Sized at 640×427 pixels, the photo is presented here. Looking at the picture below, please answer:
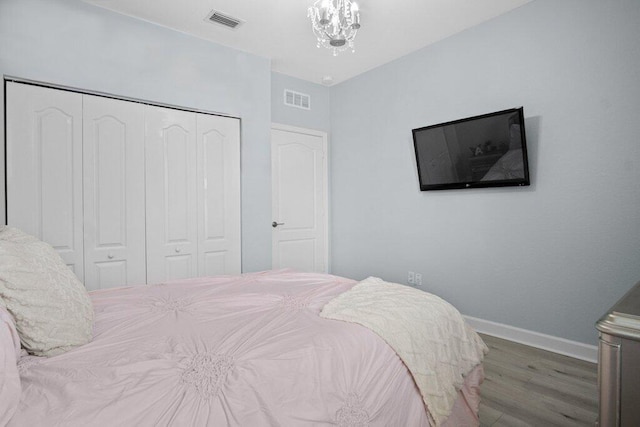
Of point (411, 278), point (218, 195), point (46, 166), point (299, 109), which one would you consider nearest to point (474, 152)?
point (411, 278)

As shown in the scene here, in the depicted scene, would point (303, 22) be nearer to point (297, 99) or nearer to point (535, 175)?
point (297, 99)

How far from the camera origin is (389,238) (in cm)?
379

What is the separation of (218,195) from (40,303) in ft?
7.35

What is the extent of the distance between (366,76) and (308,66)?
73 cm

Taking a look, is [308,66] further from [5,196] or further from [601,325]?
[601,325]

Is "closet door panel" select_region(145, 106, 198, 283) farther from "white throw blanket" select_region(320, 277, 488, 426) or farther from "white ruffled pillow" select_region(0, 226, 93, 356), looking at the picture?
"white throw blanket" select_region(320, 277, 488, 426)

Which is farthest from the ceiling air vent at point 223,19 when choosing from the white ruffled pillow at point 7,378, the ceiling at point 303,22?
the white ruffled pillow at point 7,378

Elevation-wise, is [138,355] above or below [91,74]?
below

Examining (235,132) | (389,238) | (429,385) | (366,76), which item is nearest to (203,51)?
(235,132)

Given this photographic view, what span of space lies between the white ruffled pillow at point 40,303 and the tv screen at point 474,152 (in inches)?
117

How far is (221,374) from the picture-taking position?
985 millimetres

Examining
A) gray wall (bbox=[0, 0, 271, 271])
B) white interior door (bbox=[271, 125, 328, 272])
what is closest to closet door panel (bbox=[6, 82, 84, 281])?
gray wall (bbox=[0, 0, 271, 271])

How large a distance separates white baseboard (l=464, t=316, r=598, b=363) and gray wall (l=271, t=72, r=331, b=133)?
2935 millimetres

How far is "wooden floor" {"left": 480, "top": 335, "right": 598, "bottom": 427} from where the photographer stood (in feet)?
5.74
